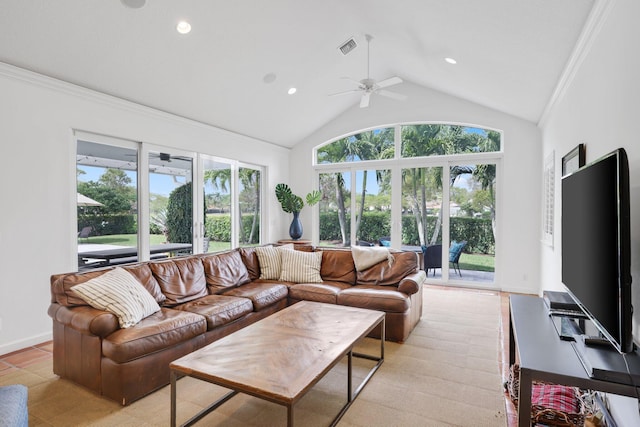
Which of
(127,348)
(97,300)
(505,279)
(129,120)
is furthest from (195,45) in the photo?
(505,279)

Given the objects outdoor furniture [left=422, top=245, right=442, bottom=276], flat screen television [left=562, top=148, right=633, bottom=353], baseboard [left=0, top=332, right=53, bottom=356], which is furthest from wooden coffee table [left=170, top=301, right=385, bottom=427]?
outdoor furniture [left=422, top=245, right=442, bottom=276]

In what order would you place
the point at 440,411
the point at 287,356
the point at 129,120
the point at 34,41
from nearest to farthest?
the point at 287,356 → the point at 440,411 → the point at 34,41 → the point at 129,120

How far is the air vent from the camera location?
4.66 m

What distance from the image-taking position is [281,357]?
2.01 m

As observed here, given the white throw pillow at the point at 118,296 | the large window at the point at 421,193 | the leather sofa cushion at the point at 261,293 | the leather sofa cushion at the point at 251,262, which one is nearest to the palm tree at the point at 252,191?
the large window at the point at 421,193

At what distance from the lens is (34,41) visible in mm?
3064

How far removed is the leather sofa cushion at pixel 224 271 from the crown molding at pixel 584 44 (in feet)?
12.3

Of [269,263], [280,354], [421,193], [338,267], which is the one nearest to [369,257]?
[338,267]

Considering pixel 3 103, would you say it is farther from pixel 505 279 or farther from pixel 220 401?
pixel 505 279

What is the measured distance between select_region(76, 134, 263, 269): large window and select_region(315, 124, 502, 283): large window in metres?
2.13

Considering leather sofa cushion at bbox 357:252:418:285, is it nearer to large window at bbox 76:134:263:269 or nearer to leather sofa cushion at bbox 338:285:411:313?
leather sofa cushion at bbox 338:285:411:313

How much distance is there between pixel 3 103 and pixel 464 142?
6.08 metres

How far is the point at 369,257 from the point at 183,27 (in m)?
3.18

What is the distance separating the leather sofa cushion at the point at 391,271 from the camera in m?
4.00
